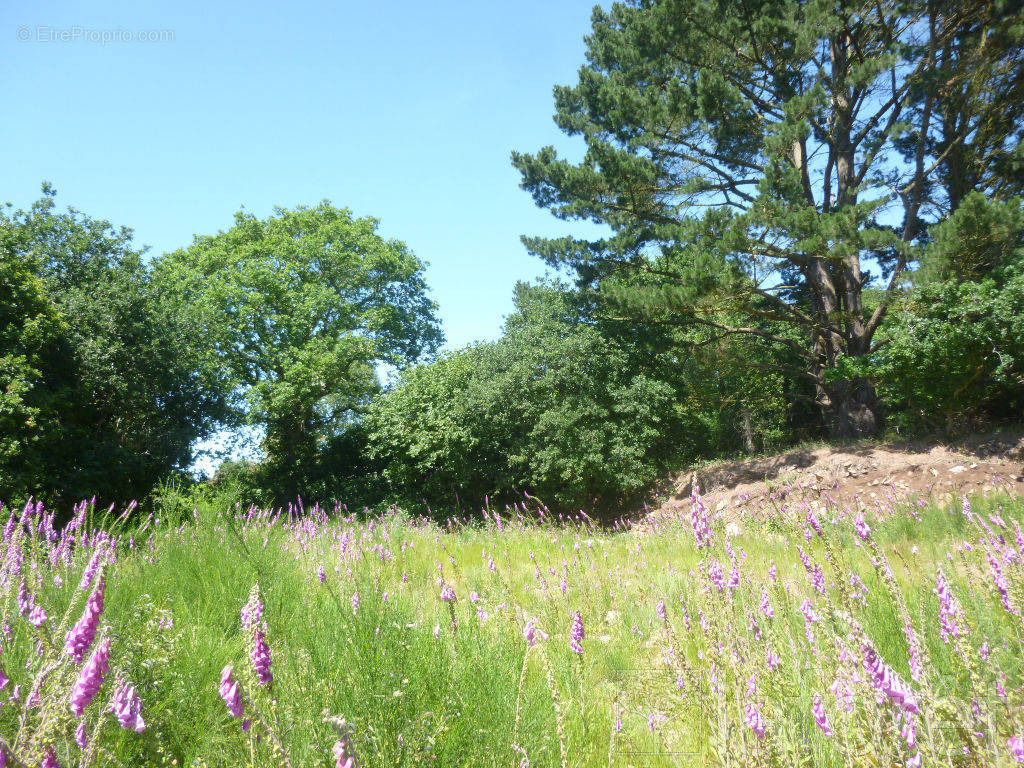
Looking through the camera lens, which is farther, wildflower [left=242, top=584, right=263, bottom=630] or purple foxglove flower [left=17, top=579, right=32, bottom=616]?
purple foxglove flower [left=17, top=579, right=32, bottom=616]

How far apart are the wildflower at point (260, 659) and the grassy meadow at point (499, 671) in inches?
0.7

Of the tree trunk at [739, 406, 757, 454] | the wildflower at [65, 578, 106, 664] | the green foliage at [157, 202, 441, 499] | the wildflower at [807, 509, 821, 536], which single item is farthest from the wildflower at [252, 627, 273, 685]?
the green foliage at [157, 202, 441, 499]

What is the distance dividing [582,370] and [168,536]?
10797 mm

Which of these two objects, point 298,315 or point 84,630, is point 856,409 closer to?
point 84,630

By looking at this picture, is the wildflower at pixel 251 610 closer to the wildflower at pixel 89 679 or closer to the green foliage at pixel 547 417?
the wildflower at pixel 89 679

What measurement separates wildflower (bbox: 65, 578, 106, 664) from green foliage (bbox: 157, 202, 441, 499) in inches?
721

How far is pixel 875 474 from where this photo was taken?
969 cm

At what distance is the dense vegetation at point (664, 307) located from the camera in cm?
1001

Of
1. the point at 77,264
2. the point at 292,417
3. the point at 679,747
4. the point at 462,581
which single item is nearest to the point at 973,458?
the point at 462,581

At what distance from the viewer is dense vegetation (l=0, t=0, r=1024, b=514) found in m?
10.0

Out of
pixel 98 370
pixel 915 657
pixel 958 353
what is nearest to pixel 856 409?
pixel 958 353

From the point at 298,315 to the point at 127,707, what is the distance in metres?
20.5

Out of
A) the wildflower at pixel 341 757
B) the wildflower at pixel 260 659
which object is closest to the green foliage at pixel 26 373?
the wildflower at pixel 260 659

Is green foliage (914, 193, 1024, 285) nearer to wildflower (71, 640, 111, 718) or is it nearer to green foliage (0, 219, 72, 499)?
wildflower (71, 640, 111, 718)
